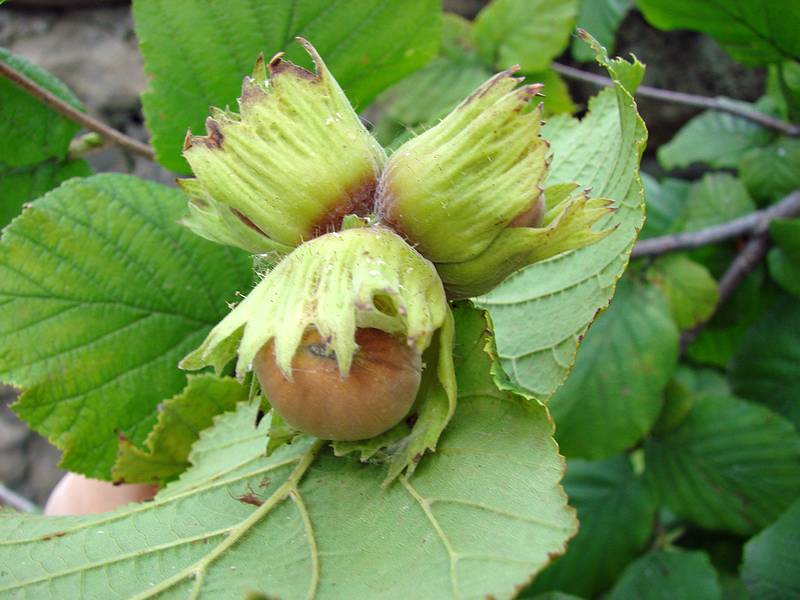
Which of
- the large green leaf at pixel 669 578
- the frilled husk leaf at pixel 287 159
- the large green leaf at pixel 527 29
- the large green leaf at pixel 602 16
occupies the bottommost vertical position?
the large green leaf at pixel 669 578

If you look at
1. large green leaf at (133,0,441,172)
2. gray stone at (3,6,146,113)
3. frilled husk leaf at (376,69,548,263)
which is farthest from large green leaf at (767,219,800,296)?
gray stone at (3,6,146,113)

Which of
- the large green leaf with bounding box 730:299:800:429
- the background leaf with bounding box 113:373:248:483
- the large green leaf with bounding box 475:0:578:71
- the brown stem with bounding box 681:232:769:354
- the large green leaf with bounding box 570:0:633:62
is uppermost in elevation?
the background leaf with bounding box 113:373:248:483

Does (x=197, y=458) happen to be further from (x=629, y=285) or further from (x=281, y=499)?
(x=629, y=285)

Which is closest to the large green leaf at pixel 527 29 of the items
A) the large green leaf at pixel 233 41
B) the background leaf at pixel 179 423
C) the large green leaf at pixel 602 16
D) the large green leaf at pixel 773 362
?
the large green leaf at pixel 602 16

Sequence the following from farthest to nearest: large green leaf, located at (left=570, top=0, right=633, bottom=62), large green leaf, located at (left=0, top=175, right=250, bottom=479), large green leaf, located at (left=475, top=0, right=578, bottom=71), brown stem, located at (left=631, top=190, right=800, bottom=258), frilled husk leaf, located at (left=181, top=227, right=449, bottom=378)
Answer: large green leaf, located at (left=570, top=0, right=633, bottom=62)
large green leaf, located at (left=475, top=0, right=578, bottom=71)
brown stem, located at (left=631, top=190, right=800, bottom=258)
large green leaf, located at (left=0, top=175, right=250, bottom=479)
frilled husk leaf, located at (left=181, top=227, right=449, bottom=378)

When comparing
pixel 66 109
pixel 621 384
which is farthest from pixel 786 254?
pixel 66 109

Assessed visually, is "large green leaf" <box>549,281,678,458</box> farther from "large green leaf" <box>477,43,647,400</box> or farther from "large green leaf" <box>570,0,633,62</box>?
"large green leaf" <box>570,0,633,62</box>

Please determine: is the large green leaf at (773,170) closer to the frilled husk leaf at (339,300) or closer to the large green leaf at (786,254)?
the large green leaf at (786,254)

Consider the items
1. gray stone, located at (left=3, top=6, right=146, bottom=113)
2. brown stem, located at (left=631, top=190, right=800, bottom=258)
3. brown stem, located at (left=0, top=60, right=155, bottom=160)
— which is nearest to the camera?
brown stem, located at (left=0, top=60, right=155, bottom=160)
